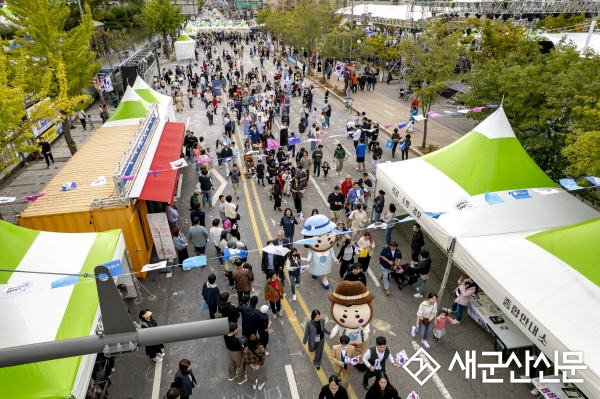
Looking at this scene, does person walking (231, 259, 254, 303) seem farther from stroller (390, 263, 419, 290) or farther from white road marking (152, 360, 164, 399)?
stroller (390, 263, 419, 290)

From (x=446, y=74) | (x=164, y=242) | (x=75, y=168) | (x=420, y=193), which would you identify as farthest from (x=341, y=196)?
(x=446, y=74)

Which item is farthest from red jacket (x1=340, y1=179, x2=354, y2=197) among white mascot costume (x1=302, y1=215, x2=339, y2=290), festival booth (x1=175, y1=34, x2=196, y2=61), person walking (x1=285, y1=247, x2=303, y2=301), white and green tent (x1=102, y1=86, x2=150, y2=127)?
festival booth (x1=175, y1=34, x2=196, y2=61)

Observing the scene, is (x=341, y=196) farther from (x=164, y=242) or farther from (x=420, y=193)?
(x=164, y=242)

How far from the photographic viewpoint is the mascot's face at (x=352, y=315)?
7477 mm

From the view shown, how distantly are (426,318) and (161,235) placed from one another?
718 cm

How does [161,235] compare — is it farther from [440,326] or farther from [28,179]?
[28,179]

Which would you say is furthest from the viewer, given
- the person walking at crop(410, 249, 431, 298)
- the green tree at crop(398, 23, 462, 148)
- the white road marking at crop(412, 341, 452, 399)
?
the green tree at crop(398, 23, 462, 148)

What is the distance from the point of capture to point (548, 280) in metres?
7.37

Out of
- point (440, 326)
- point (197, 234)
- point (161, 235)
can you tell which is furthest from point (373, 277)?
point (161, 235)

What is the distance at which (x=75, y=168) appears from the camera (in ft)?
40.8

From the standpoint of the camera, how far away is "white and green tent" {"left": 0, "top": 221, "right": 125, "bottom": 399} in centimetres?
582

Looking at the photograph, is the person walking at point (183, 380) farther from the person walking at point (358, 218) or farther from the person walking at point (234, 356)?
the person walking at point (358, 218)

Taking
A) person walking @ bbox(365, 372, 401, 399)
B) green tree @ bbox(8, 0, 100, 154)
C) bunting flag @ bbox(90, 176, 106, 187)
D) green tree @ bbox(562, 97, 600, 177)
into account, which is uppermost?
green tree @ bbox(8, 0, 100, 154)
